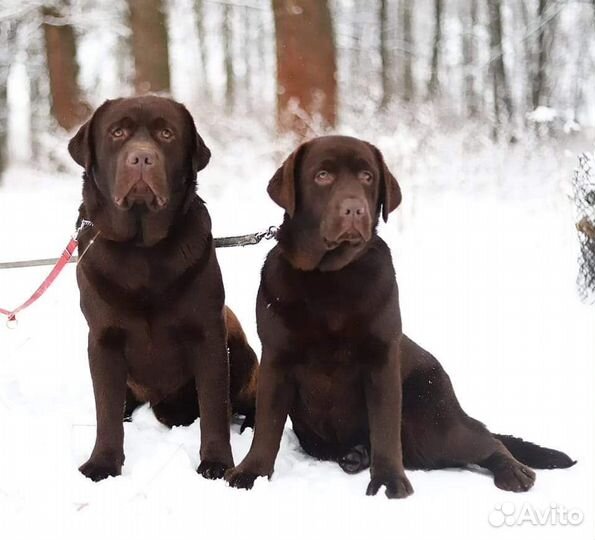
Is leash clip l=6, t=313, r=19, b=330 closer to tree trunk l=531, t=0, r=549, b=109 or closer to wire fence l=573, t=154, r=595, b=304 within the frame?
wire fence l=573, t=154, r=595, b=304

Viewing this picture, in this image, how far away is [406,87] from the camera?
15.6 m

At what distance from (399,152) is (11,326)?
19.6 ft

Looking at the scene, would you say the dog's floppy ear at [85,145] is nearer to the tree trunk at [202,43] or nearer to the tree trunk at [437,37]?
the tree trunk at [202,43]

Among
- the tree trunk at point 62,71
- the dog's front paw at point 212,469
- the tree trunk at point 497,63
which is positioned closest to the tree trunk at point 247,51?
the tree trunk at point 62,71

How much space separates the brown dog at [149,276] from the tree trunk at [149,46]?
851 cm

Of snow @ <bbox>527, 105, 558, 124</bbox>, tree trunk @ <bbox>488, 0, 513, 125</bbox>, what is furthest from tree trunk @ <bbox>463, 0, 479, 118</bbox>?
snow @ <bbox>527, 105, 558, 124</bbox>

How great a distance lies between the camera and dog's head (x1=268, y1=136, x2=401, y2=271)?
278 cm

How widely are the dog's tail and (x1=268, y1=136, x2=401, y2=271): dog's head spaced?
3.43 feet

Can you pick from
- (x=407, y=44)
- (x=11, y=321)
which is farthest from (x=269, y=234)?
(x=407, y=44)

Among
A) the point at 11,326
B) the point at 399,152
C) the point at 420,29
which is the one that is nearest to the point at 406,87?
the point at 420,29

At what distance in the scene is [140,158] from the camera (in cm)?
281

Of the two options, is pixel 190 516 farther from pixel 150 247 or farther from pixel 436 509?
pixel 150 247

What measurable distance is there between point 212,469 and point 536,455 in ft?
4.17

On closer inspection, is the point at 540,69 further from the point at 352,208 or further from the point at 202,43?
the point at 352,208
